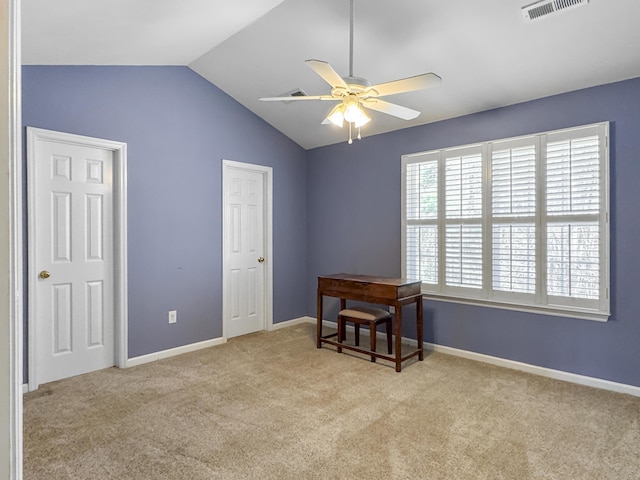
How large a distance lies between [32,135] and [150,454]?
8.35ft

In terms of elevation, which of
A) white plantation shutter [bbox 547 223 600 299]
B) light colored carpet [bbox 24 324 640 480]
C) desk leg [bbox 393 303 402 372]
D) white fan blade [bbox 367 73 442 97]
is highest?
white fan blade [bbox 367 73 442 97]

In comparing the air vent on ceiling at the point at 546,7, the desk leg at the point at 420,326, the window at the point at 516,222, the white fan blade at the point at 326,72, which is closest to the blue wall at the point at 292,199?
the window at the point at 516,222

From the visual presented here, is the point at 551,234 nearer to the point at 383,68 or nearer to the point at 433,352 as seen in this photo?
the point at 433,352

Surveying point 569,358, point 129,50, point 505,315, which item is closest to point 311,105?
point 129,50

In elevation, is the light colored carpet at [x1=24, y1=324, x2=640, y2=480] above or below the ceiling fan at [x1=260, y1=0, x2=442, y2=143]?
below

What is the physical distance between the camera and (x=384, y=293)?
360 cm

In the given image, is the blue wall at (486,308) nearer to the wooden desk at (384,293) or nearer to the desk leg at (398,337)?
the wooden desk at (384,293)

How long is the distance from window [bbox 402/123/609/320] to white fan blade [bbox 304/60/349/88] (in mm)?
1989

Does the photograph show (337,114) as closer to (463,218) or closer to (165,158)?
(463,218)

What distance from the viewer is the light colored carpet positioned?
82.2 inches

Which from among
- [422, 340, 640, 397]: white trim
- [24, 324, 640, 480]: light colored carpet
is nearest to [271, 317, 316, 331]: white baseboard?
[24, 324, 640, 480]: light colored carpet

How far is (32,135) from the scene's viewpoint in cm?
304

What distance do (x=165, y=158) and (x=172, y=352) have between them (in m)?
1.97

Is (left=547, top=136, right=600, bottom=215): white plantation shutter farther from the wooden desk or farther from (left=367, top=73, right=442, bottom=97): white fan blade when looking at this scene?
(left=367, top=73, right=442, bottom=97): white fan blade
